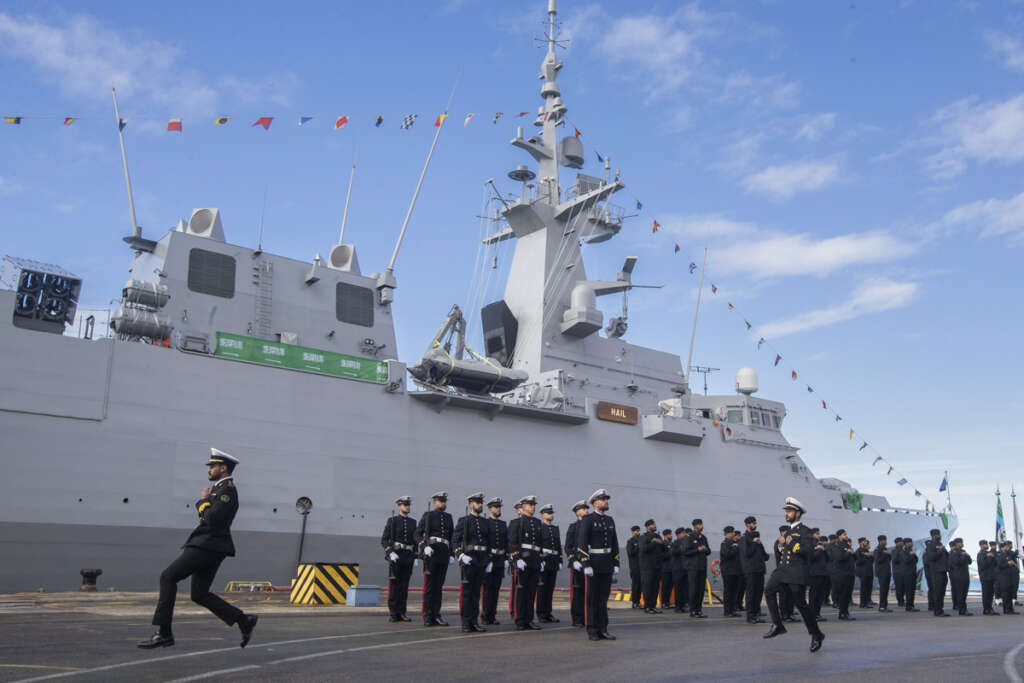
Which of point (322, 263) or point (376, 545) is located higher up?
point (322, 263)

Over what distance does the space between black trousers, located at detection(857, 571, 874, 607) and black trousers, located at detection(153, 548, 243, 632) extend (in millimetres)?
15507

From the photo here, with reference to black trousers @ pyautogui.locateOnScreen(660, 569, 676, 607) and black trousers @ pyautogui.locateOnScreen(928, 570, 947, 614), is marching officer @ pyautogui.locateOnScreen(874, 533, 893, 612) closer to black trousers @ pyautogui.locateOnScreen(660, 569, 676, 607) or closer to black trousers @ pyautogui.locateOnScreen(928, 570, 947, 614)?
black trousers @ pyautogui.locateOnScreen(928, 570, 947, 614)

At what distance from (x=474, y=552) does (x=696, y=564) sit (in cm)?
539

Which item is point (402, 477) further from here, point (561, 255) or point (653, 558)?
point (561, 255)

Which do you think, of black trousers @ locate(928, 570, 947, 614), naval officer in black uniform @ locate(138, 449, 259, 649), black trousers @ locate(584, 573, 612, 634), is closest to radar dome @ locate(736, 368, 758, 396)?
black trousers @ locate(928, 570, 947, 614)

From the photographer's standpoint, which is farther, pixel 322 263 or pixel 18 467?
pixel 322 263

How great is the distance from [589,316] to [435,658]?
19.8 meters

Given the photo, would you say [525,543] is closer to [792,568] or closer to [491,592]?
[491,592]

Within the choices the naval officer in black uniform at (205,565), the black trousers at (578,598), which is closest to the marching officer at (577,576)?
the black trousers at (578,598)

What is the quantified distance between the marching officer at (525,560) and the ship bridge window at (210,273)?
1116 centimetres

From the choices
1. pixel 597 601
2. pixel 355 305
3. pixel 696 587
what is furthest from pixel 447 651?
pixel 355 305

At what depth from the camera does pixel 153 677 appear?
554 cm

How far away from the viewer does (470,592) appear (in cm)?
1009

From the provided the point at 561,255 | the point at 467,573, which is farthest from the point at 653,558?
the point at 561,255
